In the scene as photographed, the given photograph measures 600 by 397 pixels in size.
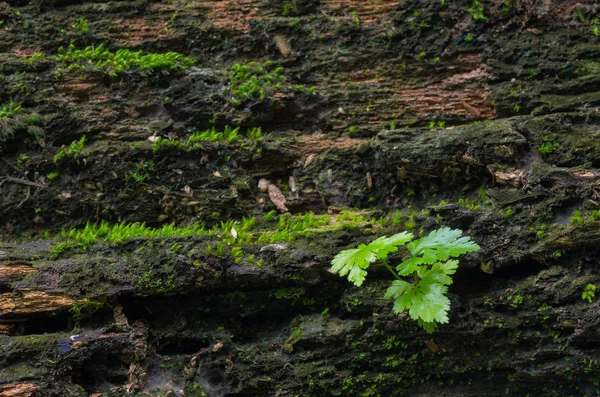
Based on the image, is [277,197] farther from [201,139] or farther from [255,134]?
[201,139]

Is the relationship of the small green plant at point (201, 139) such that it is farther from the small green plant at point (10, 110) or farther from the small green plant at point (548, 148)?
the small green plant at point (548, 148)

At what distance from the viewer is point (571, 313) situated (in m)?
4.22

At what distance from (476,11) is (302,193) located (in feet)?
10.3

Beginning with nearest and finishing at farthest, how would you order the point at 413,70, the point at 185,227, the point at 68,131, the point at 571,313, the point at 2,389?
the point at 2,389
the point at 571,313
the point at 185,227
the point at 68,131
the point at 413,70

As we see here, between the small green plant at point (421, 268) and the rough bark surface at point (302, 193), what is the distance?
419 mm

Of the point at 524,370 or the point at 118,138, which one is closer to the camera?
the point at 524,370

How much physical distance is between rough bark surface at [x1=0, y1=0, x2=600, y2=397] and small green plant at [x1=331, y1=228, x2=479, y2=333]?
1.38 feet

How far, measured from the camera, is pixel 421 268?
4180 mm

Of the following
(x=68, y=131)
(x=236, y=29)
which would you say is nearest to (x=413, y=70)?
(x=236, y=29)

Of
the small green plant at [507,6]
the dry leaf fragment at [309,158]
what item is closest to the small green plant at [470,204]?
the dry leaf fragment at [309,158]

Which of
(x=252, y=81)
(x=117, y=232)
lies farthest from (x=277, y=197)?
(x=117, y=232)

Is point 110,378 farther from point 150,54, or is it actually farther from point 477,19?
point 477,19

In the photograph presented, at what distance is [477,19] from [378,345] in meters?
4.18

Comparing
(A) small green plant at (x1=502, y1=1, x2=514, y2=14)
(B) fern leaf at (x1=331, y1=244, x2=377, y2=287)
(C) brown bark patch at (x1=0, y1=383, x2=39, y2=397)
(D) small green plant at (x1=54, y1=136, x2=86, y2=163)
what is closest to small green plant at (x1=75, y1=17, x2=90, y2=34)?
(D) small green plant at (x1=54, y1=136, x2=86, y2=163)
